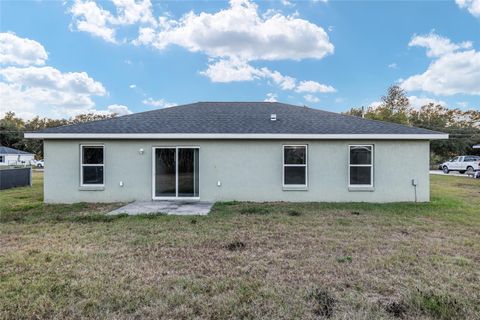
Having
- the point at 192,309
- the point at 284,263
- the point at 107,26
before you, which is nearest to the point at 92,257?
the point at 192,309

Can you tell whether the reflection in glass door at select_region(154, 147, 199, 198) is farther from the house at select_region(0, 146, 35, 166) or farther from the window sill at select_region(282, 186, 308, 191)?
the house at select_region(0, 146, 35, 166)

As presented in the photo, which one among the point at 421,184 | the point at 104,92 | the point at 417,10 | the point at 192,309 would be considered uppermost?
the point at 417,10

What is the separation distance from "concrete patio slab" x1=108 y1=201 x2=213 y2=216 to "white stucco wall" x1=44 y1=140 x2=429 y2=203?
0.65 m

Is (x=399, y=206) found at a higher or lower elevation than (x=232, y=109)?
lower

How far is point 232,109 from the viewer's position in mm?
13445

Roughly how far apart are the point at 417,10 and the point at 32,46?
23220 mm

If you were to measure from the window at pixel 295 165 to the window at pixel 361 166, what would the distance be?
168 cm

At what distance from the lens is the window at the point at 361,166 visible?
10.2 meters

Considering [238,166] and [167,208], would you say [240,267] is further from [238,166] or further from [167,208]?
[238,166]

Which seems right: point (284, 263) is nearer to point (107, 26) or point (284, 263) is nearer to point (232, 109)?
point (232, 109)

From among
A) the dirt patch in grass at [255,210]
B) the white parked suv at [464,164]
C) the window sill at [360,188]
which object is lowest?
the dirt patch in grass at [255,210]

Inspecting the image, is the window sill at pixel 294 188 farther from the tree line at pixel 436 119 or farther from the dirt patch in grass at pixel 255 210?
the tree line at pixel 436 119

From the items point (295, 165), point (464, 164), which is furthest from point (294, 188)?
point (464, 164)

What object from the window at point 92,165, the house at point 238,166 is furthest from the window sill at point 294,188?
the window at point 92,165
